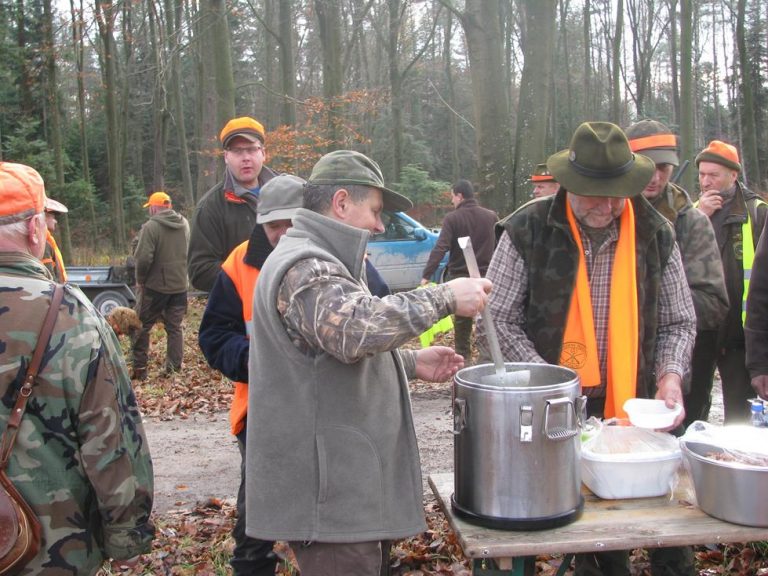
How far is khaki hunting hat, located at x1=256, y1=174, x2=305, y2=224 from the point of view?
10.8ft

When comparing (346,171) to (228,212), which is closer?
(346,171)

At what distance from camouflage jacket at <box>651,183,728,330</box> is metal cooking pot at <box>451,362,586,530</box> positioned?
5.70 feet

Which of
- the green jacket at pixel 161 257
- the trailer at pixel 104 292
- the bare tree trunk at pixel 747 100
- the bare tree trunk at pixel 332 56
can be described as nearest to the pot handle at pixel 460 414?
the green jacket at pixel 161 257

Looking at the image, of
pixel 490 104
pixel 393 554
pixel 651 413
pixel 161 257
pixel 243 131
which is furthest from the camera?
pixel 490 104

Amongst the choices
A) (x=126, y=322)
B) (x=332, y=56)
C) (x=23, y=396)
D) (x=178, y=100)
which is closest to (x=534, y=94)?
(x=126, y=322)

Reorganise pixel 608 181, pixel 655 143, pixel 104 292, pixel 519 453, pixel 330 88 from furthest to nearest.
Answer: pixel 330 88
pixel 104 292
pixel 655 143
pixel 608 181
pixel 519 453

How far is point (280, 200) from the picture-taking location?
3305mm

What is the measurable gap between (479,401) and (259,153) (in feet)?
9.73

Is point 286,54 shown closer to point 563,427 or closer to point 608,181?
point 608,181

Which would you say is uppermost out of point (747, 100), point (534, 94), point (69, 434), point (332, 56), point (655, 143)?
point (747, 100)

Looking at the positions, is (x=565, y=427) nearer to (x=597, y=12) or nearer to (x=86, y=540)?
(x=86, y=540)

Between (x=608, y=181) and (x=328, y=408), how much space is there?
142 centimetres

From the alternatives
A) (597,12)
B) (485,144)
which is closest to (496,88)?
(485,144)

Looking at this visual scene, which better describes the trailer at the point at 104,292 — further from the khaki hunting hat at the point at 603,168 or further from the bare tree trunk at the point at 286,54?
the khaki hunting hat at the point at 603,168
